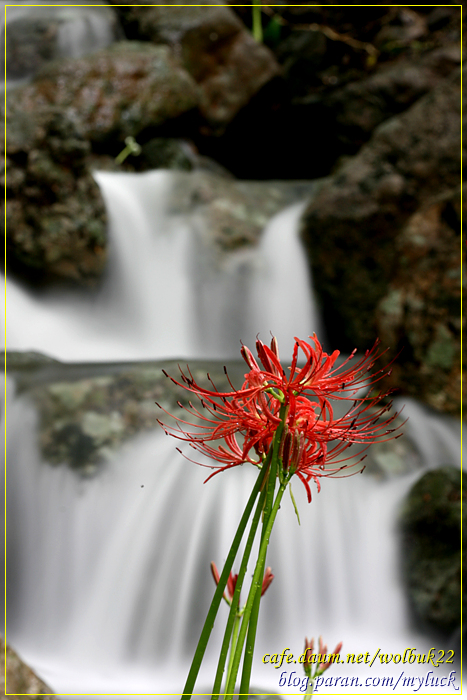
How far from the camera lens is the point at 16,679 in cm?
103

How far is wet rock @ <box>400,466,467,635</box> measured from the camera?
2.03 meters

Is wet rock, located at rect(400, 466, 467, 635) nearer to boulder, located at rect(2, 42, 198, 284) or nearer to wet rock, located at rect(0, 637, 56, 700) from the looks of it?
wet rock, located at rect(0, 637, 56, 700)

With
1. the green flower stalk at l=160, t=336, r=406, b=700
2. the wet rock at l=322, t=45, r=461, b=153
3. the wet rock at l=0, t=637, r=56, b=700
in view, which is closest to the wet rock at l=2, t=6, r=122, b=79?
the wet rock at l=322, t=45, r=461, b=153

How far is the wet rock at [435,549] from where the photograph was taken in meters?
2.03

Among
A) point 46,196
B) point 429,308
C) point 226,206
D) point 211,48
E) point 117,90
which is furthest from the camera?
point 211,48

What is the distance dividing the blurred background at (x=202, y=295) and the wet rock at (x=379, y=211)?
0.7 inches

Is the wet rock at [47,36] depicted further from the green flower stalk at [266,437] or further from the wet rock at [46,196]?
the green flower stalk at [266,437]

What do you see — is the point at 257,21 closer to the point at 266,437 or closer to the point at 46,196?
the point at 46,196

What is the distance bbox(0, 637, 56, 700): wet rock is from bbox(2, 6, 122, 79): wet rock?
5.72 meters

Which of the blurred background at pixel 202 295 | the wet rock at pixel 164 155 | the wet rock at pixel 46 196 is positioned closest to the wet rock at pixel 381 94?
the blurred background at pixel 202 295

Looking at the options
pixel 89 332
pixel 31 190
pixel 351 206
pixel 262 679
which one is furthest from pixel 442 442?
pixel 31 190

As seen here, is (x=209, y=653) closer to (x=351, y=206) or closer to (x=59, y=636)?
(x=59, y=636)

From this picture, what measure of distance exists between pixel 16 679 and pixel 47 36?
20.0 feet

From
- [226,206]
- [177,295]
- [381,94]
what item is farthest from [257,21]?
[177,295]
